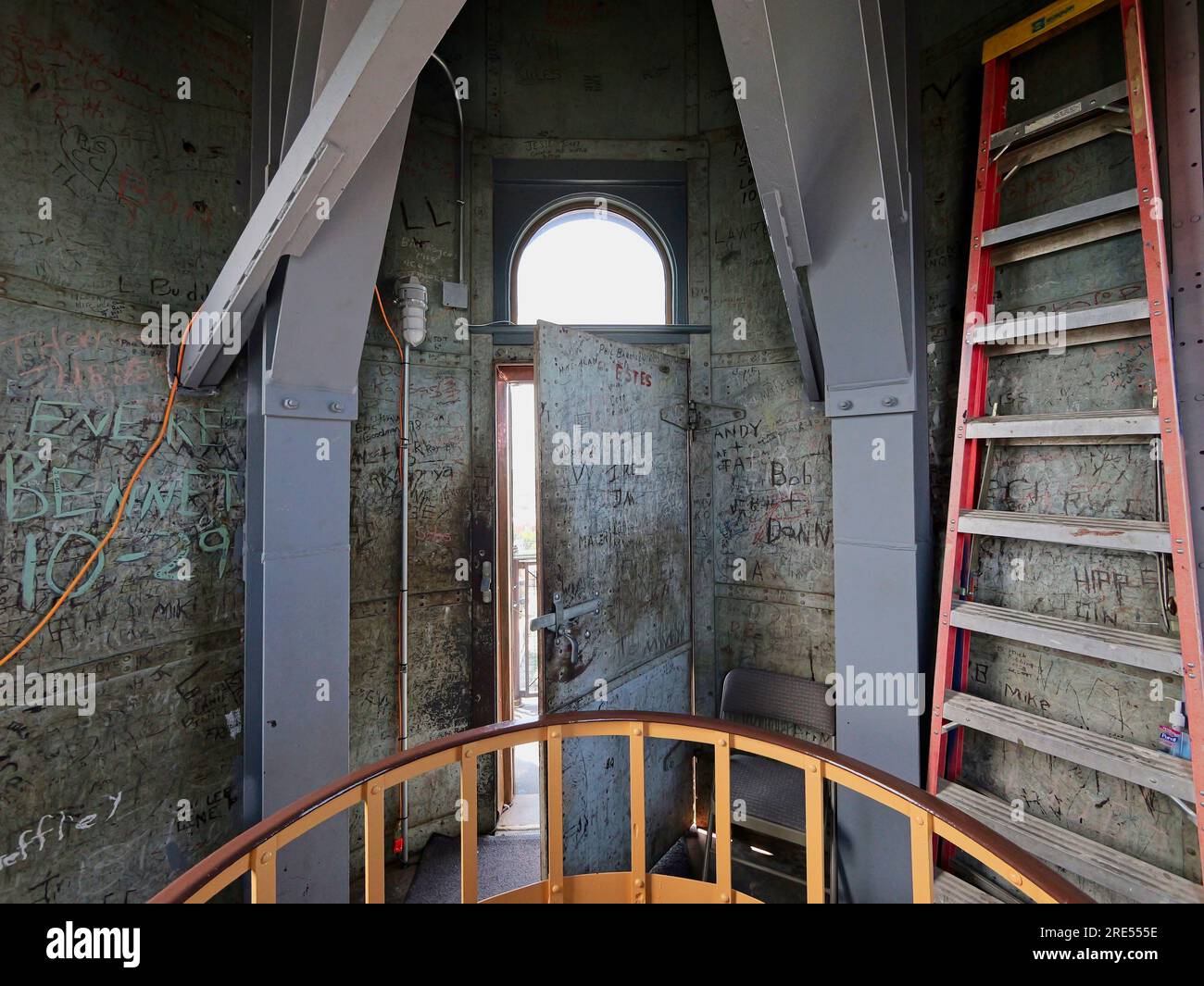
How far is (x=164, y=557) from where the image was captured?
2092mm

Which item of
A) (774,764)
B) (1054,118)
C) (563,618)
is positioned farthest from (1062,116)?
(774,764)

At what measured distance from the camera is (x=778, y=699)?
284 centimetres

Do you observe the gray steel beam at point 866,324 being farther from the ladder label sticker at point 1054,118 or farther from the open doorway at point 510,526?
the open doorway at point 510,526

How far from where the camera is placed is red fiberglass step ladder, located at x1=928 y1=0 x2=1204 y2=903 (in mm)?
1544

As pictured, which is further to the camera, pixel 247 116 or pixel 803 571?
pixel 803 571

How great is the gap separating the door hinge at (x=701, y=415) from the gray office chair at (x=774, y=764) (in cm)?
139

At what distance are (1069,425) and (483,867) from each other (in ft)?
10.4

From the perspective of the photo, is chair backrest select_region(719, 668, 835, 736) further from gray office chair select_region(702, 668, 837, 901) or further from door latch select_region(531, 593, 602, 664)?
door latch select_region(531, 593, 602, 664)

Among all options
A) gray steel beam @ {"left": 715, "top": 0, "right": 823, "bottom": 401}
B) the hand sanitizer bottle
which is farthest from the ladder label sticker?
the hand sanitizer bottle

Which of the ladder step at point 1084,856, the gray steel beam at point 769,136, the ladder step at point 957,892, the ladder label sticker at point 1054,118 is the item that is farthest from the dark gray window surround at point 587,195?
the ladder step at point 957,892

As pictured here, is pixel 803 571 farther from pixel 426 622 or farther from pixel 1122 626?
pixel 426 622
